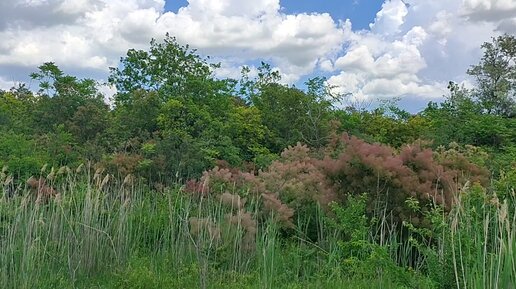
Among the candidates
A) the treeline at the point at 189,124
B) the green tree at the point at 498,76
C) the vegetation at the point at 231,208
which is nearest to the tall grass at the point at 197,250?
the vegetation at the point at 231,208

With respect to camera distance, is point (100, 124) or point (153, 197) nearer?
point (153, 197)

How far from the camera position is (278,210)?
7453 mm

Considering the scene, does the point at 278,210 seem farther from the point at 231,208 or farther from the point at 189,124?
the point at 189,124

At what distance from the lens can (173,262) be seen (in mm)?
6547

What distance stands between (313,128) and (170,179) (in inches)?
186

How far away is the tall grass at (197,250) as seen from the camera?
5.53m

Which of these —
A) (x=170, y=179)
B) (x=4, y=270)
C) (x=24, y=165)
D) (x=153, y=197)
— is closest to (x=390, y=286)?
(x=4, y=270)

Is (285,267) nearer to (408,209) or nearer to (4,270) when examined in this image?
(408,209)

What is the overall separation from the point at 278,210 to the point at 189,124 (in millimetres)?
7046

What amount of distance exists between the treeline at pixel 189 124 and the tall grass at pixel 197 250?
15.7 feet

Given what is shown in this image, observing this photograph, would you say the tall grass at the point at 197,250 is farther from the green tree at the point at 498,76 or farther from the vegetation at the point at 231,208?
the green tree at the point at 498,76

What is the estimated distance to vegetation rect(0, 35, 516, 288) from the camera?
5605 mm

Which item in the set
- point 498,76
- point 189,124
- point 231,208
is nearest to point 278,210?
point 231,208

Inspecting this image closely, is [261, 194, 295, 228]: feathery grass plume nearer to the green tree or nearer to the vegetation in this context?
the vegetation
